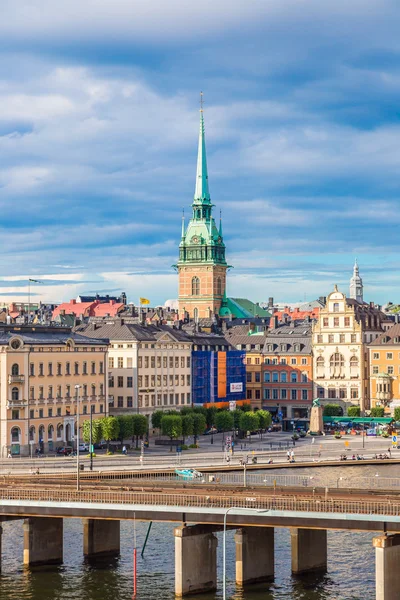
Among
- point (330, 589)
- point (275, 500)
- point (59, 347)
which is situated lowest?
point (330, 589)

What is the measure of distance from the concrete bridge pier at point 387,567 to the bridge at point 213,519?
0.18 feet

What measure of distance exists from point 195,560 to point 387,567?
1256cm

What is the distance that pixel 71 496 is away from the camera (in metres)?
85.4

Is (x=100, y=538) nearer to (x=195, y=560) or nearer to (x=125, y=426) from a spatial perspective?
(x=195, y=560)

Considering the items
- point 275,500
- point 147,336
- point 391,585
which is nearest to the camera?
point 391,585

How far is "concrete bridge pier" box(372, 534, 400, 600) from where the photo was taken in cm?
7362

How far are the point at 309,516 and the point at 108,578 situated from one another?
49.8 feet

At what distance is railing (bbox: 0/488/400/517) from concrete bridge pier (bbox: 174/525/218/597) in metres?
1.76

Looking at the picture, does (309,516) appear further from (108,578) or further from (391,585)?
(108,578)

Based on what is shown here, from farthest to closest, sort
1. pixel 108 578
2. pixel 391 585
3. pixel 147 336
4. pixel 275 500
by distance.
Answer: pixel 147 336
pixel 108 578
pixel 275 500
pixel 391 585

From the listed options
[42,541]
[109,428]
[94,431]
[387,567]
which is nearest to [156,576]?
[42,541]

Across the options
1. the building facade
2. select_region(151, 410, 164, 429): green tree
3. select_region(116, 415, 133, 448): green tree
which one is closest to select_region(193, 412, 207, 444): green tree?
select_region(151, 410, 164, 429): green tree

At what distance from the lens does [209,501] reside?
81.1 metres

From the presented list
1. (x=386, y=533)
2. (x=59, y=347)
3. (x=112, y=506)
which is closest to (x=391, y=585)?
(x=386, y=533)
